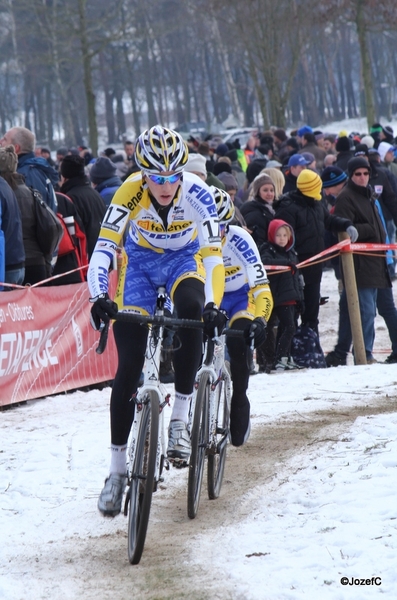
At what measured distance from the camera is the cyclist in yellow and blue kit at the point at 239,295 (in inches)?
238

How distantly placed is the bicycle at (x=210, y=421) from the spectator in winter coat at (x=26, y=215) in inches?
136

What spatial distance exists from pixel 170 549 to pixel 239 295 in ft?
6.85

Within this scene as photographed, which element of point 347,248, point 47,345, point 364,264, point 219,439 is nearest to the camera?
point 219,439

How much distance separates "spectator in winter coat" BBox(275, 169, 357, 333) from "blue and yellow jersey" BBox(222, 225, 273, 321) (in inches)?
157

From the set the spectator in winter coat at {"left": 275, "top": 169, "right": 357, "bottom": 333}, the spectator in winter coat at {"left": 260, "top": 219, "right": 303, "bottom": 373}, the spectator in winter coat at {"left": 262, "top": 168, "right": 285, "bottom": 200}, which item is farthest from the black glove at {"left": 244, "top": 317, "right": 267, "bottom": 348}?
the spectator in winter coat at {"left": 262, "top": 168, "right": 285, "bottom": 200}

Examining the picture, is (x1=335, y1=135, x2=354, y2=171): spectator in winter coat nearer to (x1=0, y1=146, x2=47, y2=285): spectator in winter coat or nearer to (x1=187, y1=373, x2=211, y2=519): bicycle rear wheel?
(x1=0, y1=146, x2=47, y2=285): spectator in winter coat

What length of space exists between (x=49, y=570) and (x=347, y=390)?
4595 millimetres

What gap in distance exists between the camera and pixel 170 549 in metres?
4.78

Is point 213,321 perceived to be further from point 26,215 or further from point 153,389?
point 26,215

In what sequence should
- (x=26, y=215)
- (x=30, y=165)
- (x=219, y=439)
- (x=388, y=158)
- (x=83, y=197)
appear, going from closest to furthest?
(x=219, y=439)
(x=26, y=215)
(x=30, y=165)
(x=83, y=197)
(x=388, y=158)

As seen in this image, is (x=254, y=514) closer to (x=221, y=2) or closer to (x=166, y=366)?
(x=166, y=366)

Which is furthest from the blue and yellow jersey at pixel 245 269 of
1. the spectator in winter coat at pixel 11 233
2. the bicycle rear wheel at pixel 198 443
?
the spectator in winter coat at pixel 11 233

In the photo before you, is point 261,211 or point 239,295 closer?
point 239,295

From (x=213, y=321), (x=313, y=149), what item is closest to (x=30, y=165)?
(x=213, y=321)
